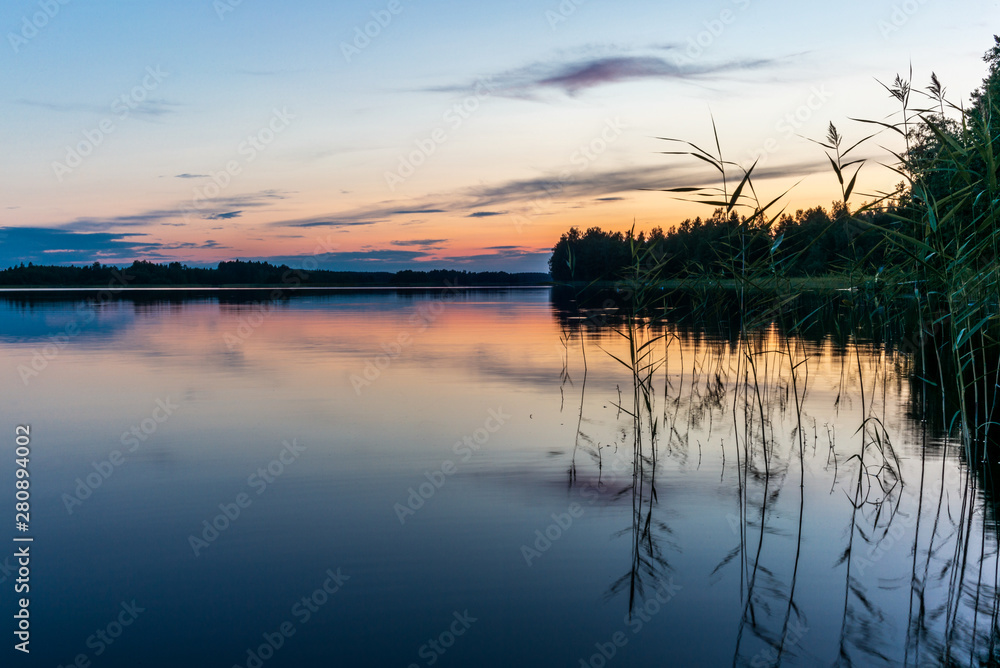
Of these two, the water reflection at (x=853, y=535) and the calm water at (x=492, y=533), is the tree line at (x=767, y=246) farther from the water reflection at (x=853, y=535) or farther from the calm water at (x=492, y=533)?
the calm water at (x=492, y=533)

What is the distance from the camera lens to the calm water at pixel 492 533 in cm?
484

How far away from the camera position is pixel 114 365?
1798cm

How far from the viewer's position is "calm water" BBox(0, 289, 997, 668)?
15.9ft

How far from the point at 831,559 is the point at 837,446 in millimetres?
4064

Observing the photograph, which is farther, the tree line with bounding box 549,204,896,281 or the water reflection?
the tree line with bounding box 549,204,896,281

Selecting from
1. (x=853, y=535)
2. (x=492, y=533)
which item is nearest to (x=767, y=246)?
(x=853, y=535)

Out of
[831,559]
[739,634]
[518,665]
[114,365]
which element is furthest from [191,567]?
[114,365]

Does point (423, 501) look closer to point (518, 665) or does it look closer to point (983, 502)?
point (518, 665)

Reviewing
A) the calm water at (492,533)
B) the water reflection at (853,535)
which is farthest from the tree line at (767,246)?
the calm water at (492,533)

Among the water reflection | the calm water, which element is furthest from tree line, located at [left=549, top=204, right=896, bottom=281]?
the calm water

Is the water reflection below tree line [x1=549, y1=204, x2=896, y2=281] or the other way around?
below

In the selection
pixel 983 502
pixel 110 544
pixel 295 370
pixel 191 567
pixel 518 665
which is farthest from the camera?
pixel 295 370

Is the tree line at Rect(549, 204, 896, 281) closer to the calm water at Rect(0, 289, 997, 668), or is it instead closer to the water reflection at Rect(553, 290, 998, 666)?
the water reflection at Rect(553, 290, 998, 666)

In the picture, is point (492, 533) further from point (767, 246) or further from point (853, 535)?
point (767, 246)
